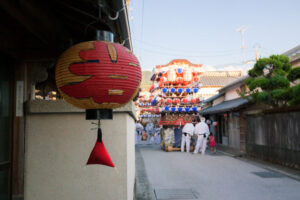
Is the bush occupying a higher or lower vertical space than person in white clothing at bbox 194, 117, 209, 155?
higher

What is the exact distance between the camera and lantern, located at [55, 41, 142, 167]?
96.9 inches

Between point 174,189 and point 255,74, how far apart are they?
7171 mm

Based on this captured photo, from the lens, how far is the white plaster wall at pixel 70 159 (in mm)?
3648

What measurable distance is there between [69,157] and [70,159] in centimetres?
3

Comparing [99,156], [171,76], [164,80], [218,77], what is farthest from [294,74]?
[218,77]

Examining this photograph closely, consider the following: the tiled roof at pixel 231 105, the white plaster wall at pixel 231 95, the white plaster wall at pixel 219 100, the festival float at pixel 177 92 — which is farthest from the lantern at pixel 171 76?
the white plaster wall at pixel 219 100

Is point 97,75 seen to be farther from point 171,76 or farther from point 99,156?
point 171,76

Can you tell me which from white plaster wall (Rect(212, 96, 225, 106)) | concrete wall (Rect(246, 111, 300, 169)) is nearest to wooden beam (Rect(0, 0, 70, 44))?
concrete wall (Rect(246, 111, 300, 169))

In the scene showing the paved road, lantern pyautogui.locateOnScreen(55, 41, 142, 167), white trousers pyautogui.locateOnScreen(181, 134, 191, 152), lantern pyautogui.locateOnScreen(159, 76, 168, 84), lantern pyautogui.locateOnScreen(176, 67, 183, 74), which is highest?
lantern pyautogui.locateOnScreen(176, 67, 183, 74)

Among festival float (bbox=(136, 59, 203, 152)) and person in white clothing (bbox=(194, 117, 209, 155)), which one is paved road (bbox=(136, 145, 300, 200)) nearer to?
person in white clothing (bbox=(194, 117, 209, 155))

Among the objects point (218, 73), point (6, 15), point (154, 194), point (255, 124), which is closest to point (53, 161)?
point (6, 15)

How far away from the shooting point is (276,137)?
11023 mm

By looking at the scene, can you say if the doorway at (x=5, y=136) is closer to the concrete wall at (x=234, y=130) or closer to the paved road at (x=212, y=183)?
the paved road at (x=212, y=183)

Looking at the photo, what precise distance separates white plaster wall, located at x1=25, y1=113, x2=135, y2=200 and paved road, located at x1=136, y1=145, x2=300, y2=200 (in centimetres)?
300
